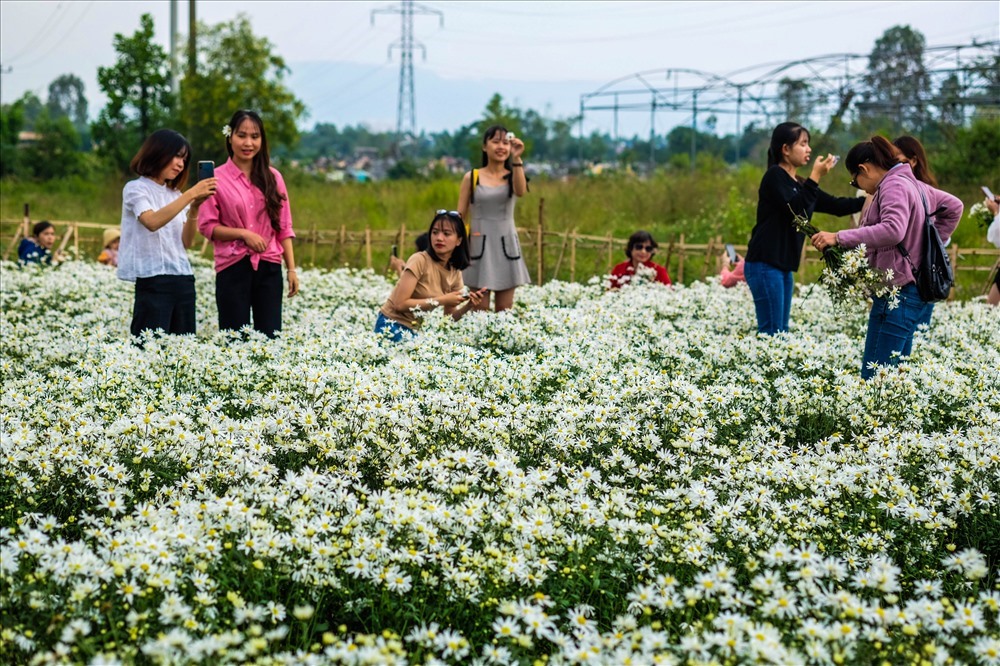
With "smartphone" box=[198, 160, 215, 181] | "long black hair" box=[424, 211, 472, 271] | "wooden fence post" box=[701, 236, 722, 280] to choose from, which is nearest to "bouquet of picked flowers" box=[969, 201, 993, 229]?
"wooden fence post" box=[701, 236, 722, 280]

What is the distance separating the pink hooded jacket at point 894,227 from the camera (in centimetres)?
597

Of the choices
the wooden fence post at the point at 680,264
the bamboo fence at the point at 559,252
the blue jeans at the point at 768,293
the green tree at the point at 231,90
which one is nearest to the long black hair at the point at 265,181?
the blue jeans at the point at 768,293

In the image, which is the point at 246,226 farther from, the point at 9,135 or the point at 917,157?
the point at 9,135

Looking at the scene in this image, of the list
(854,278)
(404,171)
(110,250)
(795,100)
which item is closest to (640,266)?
(854,278)

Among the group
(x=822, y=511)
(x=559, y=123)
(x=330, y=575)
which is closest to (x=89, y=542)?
(x=330, y=575)

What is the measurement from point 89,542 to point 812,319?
6.81 m

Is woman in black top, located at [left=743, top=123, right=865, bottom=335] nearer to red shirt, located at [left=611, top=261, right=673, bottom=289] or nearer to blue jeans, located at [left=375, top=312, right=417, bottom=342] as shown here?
blue jeans, located at [left=375, top=312, right=417, bottom=342]

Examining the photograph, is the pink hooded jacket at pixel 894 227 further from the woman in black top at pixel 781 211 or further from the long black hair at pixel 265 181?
the long black hair at pixel 265 181

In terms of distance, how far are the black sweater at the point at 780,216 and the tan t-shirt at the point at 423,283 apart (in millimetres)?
2300

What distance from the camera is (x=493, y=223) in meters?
8.55

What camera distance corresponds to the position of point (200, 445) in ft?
15.1

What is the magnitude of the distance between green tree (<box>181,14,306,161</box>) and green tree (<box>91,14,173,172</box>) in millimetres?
3483

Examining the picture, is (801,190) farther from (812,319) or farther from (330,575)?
(330,575)

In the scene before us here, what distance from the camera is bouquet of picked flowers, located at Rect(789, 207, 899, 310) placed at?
614 cm
